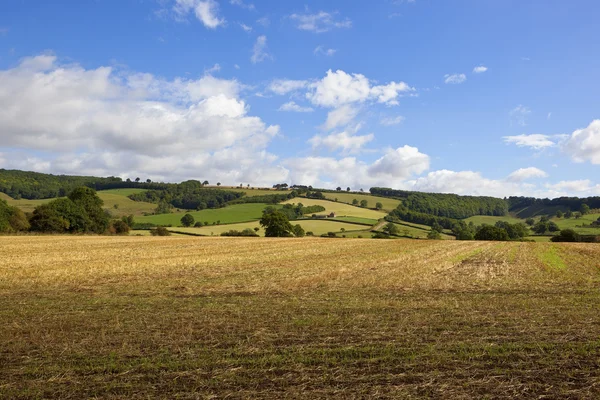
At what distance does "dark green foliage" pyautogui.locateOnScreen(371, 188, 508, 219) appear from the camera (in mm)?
135000

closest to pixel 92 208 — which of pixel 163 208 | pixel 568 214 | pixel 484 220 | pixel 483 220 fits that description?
pixel 163 208

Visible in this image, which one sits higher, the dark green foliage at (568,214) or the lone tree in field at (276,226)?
the dark green foliage at (568,214)

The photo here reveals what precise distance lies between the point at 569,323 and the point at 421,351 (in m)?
5.39

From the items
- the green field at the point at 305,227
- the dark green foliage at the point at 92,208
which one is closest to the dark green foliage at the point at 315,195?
the green field at the point at 305,227

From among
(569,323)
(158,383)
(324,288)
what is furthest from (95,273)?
(569,323)

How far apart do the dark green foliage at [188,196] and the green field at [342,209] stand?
21020 millimetres

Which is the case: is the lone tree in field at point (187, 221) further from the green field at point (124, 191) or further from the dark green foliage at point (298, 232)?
the green field at point (124, 191)

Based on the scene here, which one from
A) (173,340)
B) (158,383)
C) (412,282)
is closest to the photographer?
(158,383)

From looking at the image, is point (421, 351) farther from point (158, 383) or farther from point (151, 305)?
point (151, 305)

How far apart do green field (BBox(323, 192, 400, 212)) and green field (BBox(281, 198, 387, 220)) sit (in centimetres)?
762

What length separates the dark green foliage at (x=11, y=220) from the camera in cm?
6519

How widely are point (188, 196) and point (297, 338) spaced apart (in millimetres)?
130424

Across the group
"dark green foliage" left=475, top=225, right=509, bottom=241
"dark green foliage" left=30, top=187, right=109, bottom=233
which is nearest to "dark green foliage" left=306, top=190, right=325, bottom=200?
"dark green foliage" left=475, top=225, right=509, bottom=241

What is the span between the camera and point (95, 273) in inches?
878
